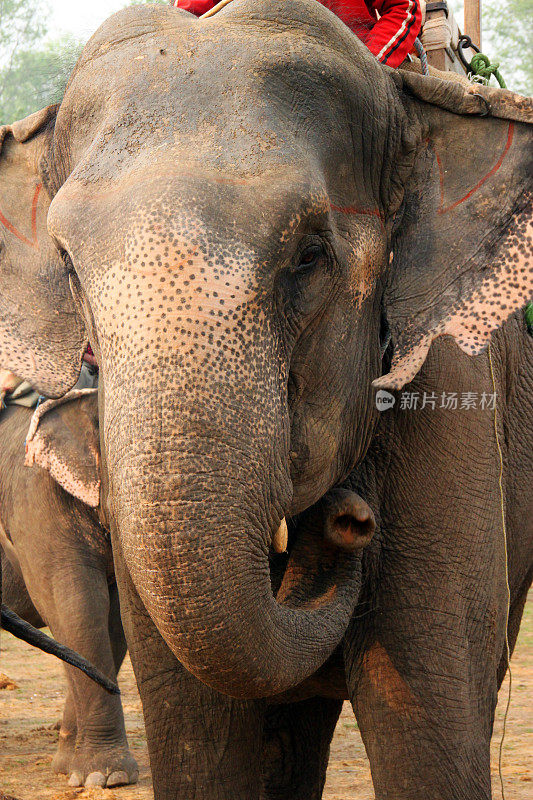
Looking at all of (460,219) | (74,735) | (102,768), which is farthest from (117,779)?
(460,219)

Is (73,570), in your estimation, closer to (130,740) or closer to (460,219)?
(130,740)

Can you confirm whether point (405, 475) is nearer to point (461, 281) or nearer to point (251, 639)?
point (461, 281)

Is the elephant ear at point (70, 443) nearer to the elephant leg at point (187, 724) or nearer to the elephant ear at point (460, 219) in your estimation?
the elephant leg at point (187, 724)

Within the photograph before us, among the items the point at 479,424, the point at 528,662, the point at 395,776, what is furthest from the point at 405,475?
the point at 528,662

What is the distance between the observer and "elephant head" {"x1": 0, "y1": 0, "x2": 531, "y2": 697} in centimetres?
177

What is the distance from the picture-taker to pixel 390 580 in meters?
2.43

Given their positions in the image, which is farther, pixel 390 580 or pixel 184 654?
pixel 390 580

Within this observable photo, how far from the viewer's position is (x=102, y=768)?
172 inches

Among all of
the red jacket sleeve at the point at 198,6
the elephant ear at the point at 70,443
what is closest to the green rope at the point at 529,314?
the red jacket sleeve at the point at 198,6

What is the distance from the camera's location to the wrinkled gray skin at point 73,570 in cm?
436

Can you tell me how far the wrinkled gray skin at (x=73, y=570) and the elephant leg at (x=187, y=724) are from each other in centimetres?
181

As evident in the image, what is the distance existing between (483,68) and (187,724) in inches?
75.2

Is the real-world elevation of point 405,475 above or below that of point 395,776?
→ above

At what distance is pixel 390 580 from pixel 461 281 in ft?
2.12
